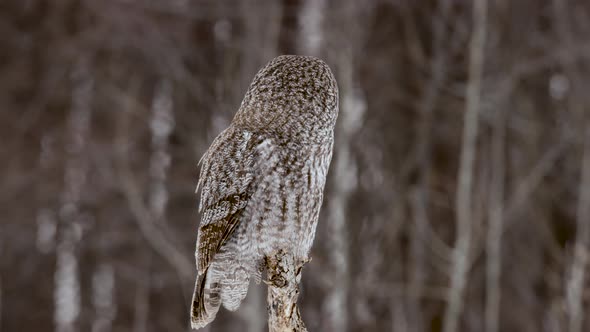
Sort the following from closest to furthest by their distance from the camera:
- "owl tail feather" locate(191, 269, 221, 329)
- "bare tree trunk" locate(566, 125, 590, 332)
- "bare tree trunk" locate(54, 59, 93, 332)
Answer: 1. "owl tail feather" locate(191, 269, 221, 329)
2. "bare tree trunk" locate(566, 125, 590, 332)
3. "bare tree trunk" locate(54, 59, 93, 332)

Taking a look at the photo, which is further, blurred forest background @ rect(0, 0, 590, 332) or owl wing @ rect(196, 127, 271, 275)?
blurred forest background @ rect(0, 0, 590, 332)

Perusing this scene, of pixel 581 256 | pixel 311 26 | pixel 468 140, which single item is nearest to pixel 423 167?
pixel 468 140

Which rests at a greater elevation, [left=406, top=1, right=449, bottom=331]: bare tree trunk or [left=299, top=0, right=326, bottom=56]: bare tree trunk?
[left=299, top=0, right=326, bottom=56]: bare tree trunk

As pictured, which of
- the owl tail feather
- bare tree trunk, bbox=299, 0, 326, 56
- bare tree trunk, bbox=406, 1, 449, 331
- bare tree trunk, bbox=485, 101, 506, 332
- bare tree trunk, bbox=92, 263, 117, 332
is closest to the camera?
the owl tail feather

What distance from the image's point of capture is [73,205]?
13.9m

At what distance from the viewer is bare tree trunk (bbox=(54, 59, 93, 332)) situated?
1371cm

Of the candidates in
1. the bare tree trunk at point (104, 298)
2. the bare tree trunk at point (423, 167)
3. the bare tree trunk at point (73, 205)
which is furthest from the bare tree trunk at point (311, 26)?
the bare tree trunk at point (104, 298)

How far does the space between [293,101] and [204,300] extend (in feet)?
2.56

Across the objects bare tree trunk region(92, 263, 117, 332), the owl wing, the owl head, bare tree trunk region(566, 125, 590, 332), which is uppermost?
the owl head

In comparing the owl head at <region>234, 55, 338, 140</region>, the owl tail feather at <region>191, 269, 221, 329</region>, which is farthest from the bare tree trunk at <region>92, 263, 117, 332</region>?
the owl head at <region>234, 55, 338, 140</region>

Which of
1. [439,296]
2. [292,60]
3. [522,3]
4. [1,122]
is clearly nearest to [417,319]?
[439,296]

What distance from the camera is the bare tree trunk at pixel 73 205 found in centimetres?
1371

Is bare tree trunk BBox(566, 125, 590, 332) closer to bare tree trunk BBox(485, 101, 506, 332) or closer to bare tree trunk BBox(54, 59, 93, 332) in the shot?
bare tree trunk BBox(485, 101, 506, 332)

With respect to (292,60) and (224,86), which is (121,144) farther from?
(292,60)
